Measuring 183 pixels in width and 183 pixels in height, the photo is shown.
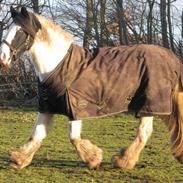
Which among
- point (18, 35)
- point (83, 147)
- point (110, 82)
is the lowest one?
point (83, 147)

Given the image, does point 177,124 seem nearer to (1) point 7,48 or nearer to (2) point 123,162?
(2) point 123,162

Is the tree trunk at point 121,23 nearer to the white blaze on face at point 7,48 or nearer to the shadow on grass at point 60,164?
the shadow on grass at point 60,164

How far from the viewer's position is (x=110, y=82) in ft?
18.0

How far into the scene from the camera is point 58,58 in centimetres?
539

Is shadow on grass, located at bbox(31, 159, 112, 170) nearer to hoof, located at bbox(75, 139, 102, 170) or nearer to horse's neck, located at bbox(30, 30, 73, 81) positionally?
hoof, located at bbox(75, 139, 102, 170)

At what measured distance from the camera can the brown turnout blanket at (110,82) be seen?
528 cm

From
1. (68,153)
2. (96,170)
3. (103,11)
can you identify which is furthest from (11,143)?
(103,11)

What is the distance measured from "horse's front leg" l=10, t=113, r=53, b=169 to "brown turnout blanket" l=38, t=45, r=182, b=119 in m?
0.16

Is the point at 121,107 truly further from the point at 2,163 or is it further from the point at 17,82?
the point at 17,82

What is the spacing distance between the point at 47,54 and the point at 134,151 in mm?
1368

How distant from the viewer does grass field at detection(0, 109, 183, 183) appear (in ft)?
17.1

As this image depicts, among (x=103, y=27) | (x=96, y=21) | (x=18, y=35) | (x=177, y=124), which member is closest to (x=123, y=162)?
(x=177, y=124)

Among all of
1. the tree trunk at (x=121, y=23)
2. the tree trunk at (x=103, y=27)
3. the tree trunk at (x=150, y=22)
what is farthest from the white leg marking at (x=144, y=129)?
the tree trunk at (x=103, y=27)

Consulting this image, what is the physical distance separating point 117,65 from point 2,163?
1.69 metres
